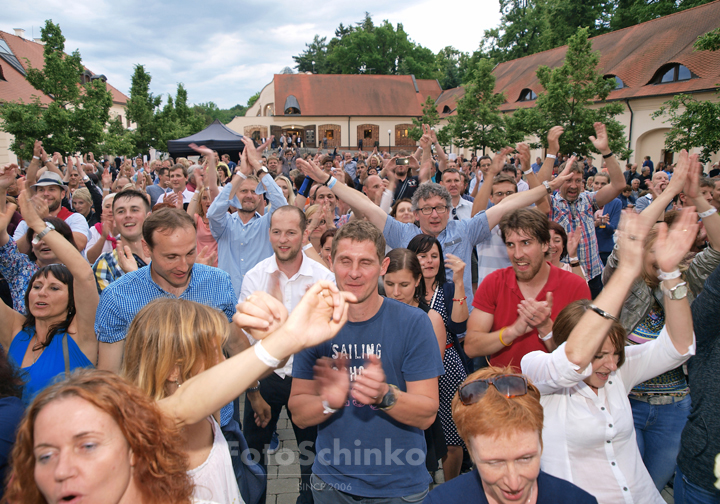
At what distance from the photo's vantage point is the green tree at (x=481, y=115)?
A: 25656 mm

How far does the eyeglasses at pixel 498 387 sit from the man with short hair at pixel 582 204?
4.07 m

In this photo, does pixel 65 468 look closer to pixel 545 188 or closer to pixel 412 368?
pixel 412 368

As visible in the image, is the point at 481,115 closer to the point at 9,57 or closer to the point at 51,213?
the point at 51,213

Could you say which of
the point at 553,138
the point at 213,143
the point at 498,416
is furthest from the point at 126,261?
the point at 213,143

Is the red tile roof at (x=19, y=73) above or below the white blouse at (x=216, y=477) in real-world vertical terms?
above

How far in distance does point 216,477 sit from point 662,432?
2.54 m

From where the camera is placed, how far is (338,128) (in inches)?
1948

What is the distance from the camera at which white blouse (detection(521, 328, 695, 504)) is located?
2.14 metres

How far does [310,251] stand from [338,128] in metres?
46.8

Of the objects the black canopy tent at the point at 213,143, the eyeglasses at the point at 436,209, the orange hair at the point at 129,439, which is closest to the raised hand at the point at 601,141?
the eyeglasses at the point at 436,209

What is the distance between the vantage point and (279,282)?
3.80m

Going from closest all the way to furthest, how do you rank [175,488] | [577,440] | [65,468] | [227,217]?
[65,468], [175,488], [577,440], [227,217]

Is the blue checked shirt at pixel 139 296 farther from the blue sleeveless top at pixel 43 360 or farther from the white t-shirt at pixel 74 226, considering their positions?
the white t-shirt at pixel 74 226

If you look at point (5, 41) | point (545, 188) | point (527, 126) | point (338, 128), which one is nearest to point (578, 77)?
point (527, 126)
